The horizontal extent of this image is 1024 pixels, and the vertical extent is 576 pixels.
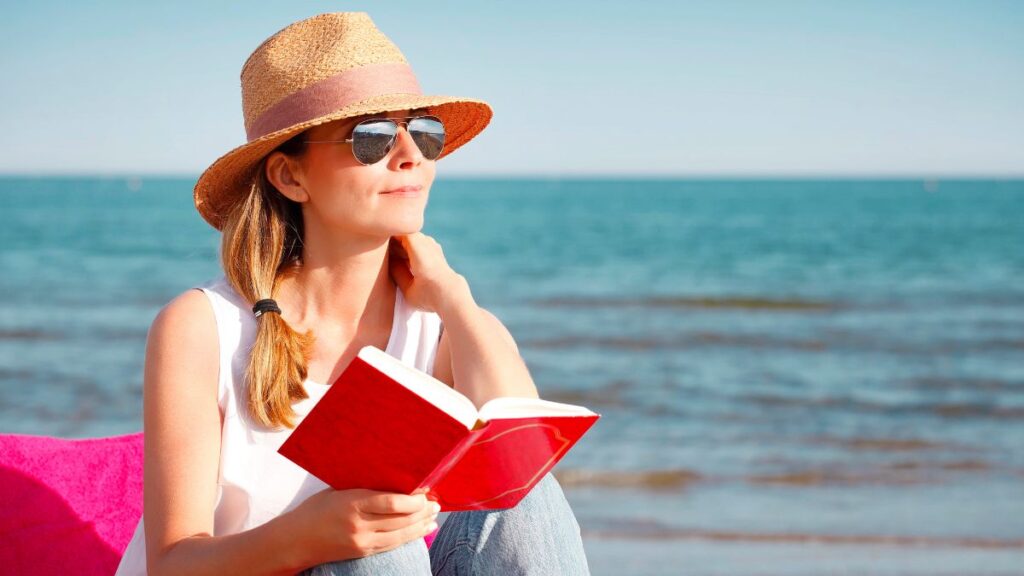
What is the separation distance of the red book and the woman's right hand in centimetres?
3

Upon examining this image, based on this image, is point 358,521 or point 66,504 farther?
point 66,504

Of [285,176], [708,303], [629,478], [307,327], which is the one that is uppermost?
[285,176]

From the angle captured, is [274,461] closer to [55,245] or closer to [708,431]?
[708,431]

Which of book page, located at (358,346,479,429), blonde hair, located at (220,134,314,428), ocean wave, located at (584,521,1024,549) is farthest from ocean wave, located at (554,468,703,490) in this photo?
book page, located at (358,346,479,429)

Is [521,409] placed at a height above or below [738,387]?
above

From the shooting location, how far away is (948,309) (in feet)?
46.6

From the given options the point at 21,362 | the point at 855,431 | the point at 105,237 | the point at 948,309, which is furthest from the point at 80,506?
the point at 105,237

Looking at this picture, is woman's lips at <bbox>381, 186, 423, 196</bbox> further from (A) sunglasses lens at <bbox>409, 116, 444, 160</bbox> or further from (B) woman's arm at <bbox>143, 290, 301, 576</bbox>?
(B) woman's arm at <bbox>143, 290, 301, 576</bbox>

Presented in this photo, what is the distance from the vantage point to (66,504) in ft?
9.77

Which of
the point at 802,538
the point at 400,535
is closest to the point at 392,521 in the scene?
the point at 400,535

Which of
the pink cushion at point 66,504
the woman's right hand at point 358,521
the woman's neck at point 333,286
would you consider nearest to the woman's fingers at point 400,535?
the woman's right hand at point 358,521

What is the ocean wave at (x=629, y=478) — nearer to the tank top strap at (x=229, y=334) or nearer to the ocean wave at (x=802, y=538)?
the ocean wave at (x=802, y=538)

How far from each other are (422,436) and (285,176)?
998mm

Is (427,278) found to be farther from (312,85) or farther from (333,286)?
(312,85)
